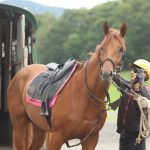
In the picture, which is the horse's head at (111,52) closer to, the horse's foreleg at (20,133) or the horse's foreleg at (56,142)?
the horse's foreleg at (56,142)

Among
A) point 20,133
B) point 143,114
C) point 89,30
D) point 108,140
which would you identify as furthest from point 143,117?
point 89,30

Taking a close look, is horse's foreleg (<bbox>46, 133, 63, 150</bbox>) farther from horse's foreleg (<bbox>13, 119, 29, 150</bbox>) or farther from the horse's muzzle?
horse's foreleg (<bbox>13, 119, 29, 150</bbox>)

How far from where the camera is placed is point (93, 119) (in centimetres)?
595

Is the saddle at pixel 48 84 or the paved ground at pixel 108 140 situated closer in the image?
the saddle at pixel 48 84

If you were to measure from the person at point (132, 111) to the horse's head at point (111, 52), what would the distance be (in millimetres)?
663

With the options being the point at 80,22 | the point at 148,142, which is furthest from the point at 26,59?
the point at 80,22

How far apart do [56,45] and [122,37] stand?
99628 mm

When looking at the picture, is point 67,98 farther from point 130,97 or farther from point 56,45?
point 56,45

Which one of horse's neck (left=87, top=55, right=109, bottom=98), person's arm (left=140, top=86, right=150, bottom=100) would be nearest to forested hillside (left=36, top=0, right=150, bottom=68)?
person's arm (left=140, top=86, right=150, bottom=100)

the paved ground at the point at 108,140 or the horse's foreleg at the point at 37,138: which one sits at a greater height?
the horse's foreleg at the point at 37,138

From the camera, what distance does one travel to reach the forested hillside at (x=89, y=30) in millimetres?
94375

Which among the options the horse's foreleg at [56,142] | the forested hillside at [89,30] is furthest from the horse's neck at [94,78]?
the forested hillside at [89,30]

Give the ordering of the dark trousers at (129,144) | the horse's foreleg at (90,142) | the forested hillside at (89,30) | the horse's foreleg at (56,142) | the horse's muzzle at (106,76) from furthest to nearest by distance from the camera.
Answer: the forested hillside at (89,30) < the dark trousers at (129,144) < the horse's foreleg at (90,142) < the horse's foreleg at (56,142) < the horse's muzzle at (106,76)

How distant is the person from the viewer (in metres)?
6.21
